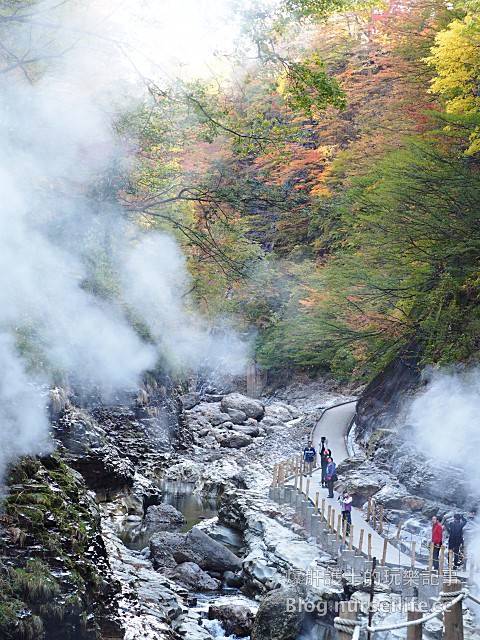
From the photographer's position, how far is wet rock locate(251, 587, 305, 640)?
8266mm

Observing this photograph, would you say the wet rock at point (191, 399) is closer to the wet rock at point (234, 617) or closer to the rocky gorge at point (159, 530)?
the rocky gorge at point (159, 530)

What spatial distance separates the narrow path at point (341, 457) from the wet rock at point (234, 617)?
6.81 feet

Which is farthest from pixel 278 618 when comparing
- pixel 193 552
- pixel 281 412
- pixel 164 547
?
pixel 281 412

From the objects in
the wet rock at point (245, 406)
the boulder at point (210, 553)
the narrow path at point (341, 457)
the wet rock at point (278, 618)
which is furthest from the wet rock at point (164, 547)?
the wet rock at point (245, 406)

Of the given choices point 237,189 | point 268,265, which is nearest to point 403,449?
point 237,189

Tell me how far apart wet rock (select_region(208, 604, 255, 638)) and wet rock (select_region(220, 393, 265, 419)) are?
1688 centimetres

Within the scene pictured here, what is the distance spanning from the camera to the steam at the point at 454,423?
10.9 metres

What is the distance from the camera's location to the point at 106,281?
15.9m

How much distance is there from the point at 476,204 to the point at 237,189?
512cm

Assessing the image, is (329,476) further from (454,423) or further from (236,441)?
(236,441)

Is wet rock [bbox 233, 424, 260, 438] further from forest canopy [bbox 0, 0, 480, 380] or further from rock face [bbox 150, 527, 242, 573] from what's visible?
rock face [bbox 150, 527, 242, 573]

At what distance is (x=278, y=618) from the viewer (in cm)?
838

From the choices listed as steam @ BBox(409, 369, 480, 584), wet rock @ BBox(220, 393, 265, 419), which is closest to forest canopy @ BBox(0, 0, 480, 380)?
steam @ BBox(409, 369, 480, 584)

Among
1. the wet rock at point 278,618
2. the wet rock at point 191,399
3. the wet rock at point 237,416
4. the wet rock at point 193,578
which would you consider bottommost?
the wet rock at point 278,618
